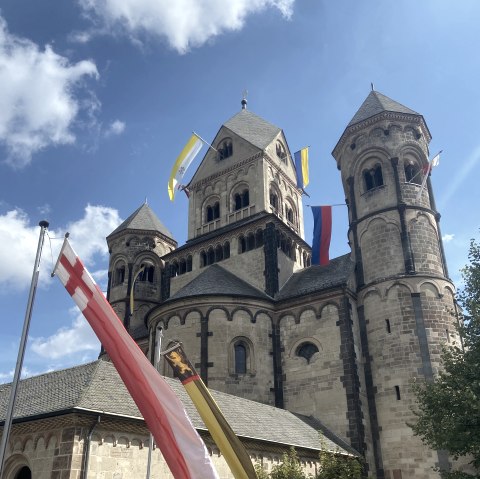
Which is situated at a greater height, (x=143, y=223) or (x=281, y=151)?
(x=281, y=151)

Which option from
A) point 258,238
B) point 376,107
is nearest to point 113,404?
point 258,238

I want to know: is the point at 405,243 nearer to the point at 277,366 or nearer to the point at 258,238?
the point at 258,238

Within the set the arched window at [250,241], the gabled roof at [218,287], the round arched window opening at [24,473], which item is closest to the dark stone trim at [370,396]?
the gabled roof at [218,287]

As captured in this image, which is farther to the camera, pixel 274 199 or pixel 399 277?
pixel 274 199

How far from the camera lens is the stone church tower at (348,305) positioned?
28.9 m

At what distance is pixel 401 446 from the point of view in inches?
1080

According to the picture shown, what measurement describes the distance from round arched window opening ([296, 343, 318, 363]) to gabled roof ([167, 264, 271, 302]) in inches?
165

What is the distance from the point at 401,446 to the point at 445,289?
9668 mm

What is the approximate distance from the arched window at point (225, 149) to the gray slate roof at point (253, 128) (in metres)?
1.22

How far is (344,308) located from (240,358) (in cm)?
708

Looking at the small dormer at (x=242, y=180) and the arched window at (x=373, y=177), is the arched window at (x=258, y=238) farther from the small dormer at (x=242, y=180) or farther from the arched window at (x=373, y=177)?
the arched window at (x=373, y=177)

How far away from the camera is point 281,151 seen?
159ft

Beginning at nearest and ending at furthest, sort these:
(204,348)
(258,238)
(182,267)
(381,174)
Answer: (204,348) < (381,174) < (258,238) < (182,267)

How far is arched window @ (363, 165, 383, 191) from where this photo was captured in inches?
1412
